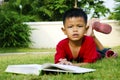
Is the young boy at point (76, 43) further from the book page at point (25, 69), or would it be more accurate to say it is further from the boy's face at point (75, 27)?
the book page at point (25, 69)

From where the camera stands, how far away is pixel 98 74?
4.02m

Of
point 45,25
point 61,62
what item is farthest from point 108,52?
point 45,25

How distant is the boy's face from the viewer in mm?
4895

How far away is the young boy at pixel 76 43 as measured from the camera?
16.1 feet

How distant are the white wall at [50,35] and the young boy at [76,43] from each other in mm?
18604

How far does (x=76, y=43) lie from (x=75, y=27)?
359mm

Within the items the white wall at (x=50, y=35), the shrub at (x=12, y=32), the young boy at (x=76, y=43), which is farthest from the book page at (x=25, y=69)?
the white wall at (x=50, y=35)

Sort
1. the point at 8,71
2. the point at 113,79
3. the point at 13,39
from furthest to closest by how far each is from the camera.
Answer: the point at 13,39, the point at 8,71, the point at 113,79

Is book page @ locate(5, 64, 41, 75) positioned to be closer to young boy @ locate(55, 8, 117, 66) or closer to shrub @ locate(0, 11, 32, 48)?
young boy @ locate(55, 8, 117, 66)

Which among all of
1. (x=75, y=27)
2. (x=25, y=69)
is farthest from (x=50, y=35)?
(x=25, y=69)

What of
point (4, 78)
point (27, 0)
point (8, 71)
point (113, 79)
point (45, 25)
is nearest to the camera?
point (113, 79)

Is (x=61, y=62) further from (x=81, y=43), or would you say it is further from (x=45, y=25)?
(x=45, y=25)

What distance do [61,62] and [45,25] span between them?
19.7 metres

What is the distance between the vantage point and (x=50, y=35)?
80.7 ft
